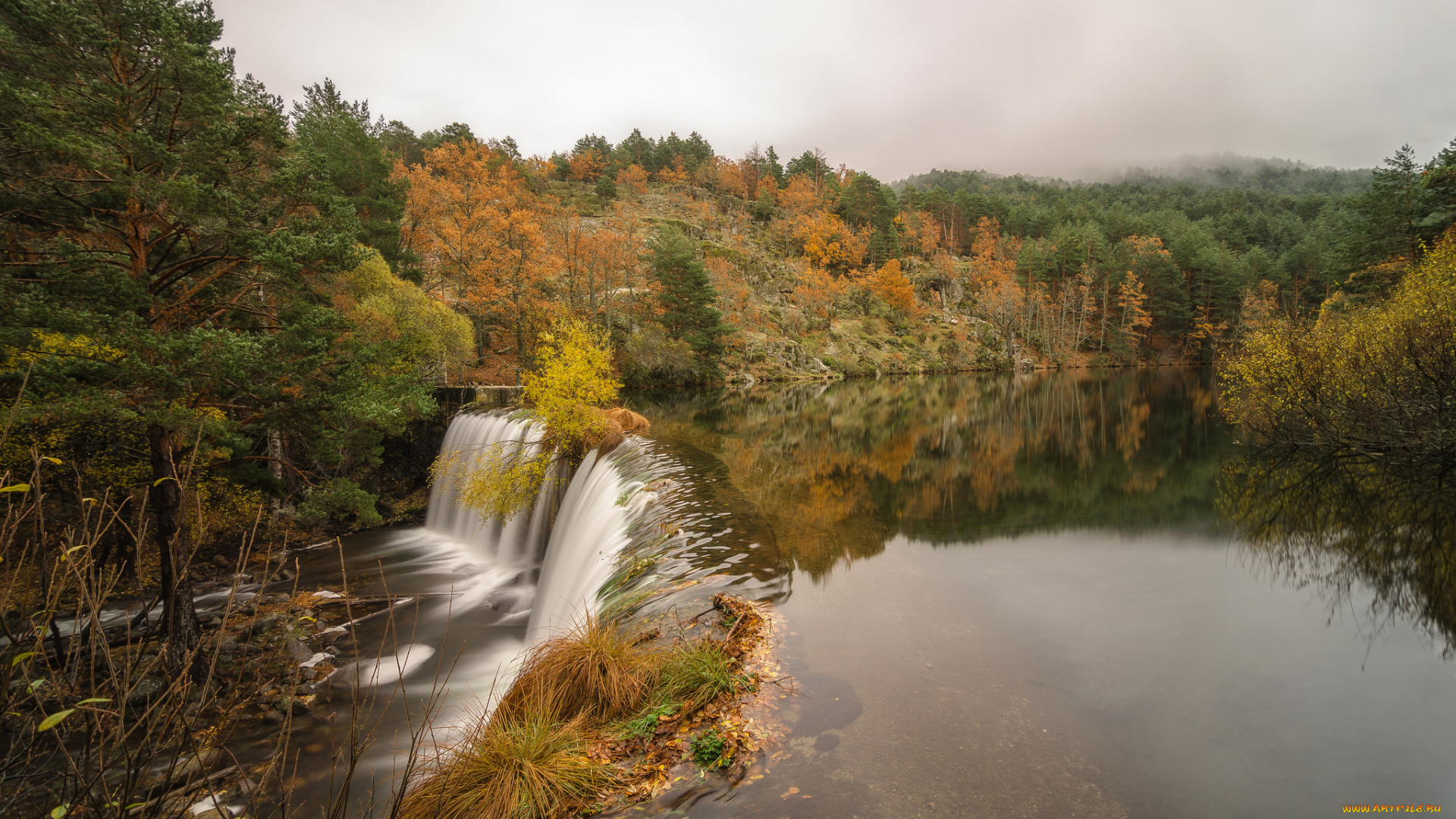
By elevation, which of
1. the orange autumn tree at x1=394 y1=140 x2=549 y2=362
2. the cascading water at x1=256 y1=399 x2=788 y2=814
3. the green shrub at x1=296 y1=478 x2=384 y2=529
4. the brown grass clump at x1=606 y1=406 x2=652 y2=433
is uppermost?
the orange autumn tree at x1=394 y1=140 x2=549 y2=362

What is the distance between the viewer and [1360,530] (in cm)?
1369

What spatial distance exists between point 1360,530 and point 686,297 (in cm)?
4374

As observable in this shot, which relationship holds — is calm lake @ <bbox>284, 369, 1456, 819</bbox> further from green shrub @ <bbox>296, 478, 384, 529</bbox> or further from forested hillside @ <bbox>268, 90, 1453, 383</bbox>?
forested hillside @ <bbox>268, 90, 1453, 383</bbox>

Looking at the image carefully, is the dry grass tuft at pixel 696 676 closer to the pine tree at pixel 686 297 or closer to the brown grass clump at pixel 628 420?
the brown grass clump at pixel 628 420

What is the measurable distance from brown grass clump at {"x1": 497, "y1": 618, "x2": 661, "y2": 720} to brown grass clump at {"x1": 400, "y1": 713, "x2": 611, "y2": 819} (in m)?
0.63

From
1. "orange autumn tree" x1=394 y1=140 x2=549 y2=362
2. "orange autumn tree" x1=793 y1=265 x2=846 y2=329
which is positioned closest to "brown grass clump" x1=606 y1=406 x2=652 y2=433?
"orange autumn tree" x1=394 y1=140 x2=549 y2=362

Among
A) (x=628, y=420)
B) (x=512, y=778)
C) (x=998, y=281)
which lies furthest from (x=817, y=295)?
(x=512, y=778)

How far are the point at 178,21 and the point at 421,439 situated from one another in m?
19.0

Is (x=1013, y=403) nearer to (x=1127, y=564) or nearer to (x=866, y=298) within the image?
(x=1127, y=564)

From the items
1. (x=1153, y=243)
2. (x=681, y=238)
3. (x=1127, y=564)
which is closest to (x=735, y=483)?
(x=1127, y=564)

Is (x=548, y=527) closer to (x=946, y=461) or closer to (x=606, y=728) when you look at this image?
(x=606, y=728)

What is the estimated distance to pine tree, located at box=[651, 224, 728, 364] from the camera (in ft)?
167

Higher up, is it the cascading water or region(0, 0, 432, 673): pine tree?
region(0, 0, 432, 673): pine tree

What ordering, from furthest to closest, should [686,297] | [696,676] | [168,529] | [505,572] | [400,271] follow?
[686,297]
[400,271]
[505,572]
[168,529]
[696,676]
